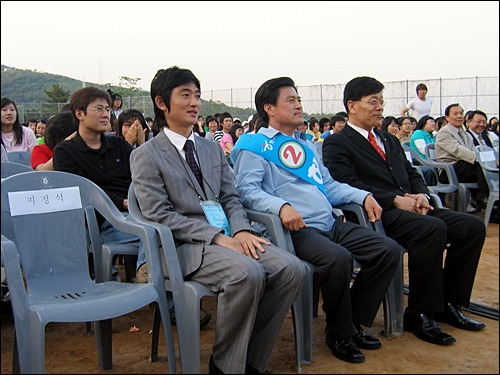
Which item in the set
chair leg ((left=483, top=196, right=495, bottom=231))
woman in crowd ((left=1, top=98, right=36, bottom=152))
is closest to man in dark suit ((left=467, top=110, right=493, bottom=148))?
chair leg ((left=483, top=196, right=495, bottom=231))

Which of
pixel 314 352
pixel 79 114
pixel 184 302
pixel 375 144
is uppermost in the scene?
pixel 79 114

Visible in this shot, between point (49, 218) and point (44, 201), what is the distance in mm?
84

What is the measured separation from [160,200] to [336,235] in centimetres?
106

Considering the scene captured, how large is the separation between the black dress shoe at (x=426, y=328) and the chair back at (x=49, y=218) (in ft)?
5.82

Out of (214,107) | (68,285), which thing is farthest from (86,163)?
(214,107)

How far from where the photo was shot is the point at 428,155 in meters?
7.63

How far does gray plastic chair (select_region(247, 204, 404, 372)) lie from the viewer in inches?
112

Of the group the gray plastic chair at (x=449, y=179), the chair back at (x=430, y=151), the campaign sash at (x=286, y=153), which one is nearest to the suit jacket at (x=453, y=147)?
the gray plastic chair at (x=449, y=179)

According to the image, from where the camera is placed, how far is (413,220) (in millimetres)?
3365

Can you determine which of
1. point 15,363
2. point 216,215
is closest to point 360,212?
point 216,215

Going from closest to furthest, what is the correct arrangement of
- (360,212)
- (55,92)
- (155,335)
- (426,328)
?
(155,335)
(426,328)
(360,212)
(55,92)

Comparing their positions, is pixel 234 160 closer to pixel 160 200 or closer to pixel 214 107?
pixel 160 200

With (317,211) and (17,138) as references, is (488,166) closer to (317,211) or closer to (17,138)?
(317,211)

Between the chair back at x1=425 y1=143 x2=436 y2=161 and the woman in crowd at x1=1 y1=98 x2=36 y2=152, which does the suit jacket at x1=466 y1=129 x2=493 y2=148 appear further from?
the woman in crowd at x1=1 y1=98 x2=36 y2=152
